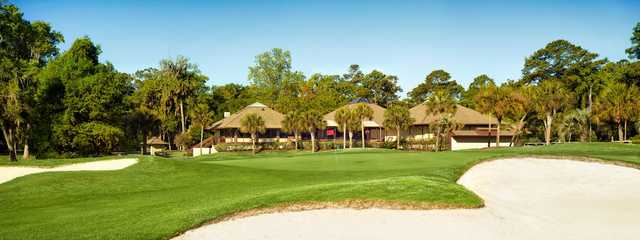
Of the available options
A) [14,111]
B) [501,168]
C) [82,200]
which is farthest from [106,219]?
[14,111]

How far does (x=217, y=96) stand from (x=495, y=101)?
2164 inches

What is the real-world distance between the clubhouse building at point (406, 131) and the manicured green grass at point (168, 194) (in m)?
37.7

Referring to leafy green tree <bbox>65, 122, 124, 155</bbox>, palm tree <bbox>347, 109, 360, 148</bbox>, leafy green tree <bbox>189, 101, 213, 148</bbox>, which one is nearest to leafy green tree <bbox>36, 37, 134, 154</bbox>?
leafy green tree <bbox>65, 122, 124, 155</bbox>

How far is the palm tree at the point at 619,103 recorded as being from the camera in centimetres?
5606

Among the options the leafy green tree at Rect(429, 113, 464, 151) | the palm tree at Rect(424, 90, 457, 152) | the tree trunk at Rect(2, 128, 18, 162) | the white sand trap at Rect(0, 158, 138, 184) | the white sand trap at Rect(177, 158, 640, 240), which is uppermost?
the palm tree at Rect(424, 90, 457, 152)

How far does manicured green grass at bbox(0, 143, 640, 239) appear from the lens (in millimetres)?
12875

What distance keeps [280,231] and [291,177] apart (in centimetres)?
1148

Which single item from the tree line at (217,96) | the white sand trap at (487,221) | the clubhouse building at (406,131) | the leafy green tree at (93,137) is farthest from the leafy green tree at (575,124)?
the leafy green tree at (93,137)

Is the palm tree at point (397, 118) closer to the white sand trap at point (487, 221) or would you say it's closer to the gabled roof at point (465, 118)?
the gabled roof at point (465, 118)

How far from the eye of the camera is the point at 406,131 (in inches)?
2694

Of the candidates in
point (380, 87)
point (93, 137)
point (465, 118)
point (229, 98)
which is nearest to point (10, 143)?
point (93, 137)

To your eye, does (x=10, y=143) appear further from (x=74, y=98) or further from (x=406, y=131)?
(x=406, y=131)

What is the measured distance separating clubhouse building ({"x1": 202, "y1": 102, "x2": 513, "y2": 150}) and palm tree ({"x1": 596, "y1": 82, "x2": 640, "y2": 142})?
37.9 ft

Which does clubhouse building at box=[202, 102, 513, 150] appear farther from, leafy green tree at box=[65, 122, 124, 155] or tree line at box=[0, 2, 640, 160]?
leafy green tree at box=[65, 122, 124, 155]
